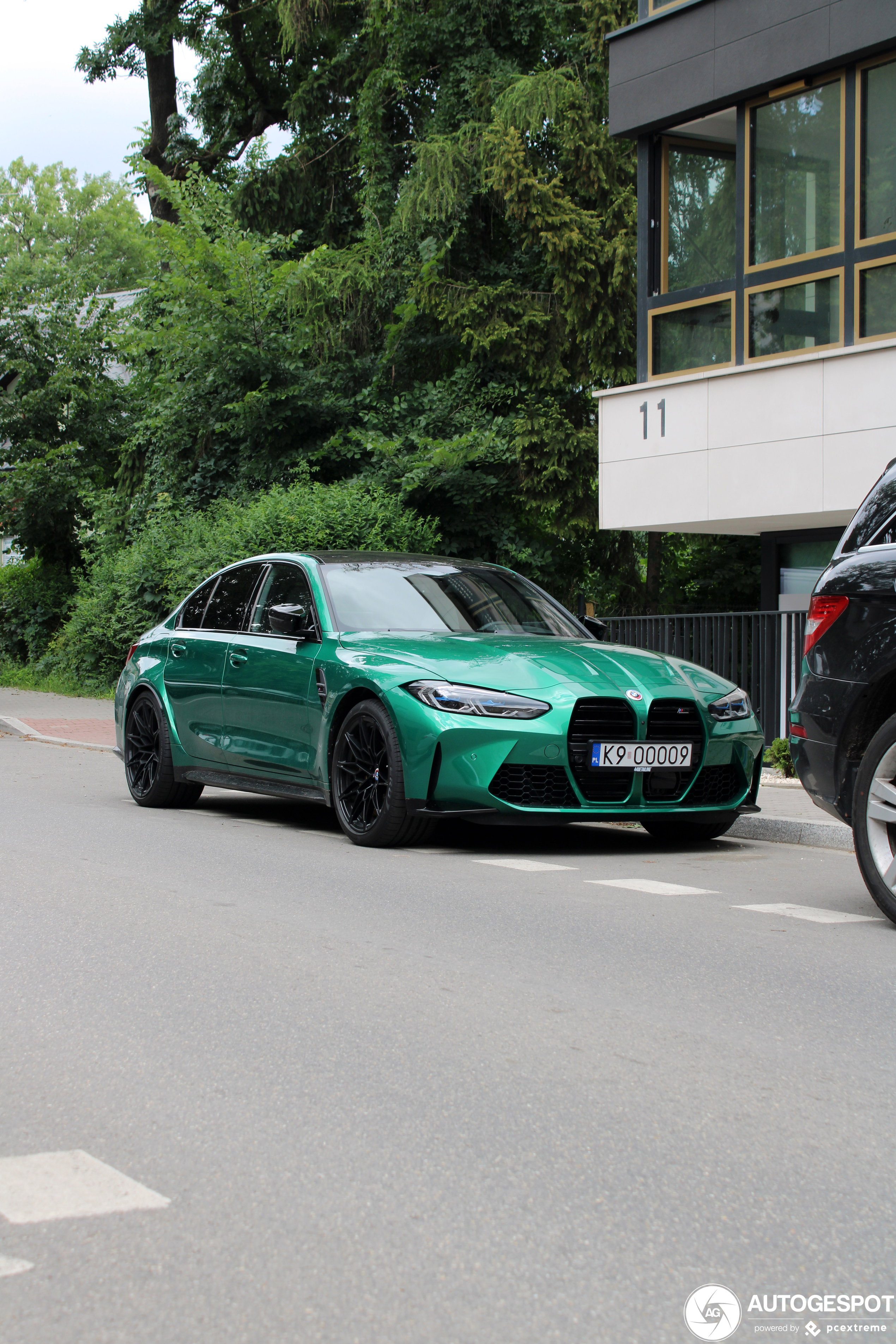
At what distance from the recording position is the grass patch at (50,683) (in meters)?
23.5

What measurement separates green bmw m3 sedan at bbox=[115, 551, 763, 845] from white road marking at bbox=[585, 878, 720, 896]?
1.92 feet

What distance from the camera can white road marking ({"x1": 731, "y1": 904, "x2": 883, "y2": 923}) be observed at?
6.03 meters

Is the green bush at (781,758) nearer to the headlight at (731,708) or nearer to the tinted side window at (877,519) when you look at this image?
the headlight at (731,708)

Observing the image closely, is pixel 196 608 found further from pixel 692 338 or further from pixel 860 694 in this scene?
pixel 692 338

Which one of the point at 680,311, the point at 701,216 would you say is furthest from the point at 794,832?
the point at 701,216

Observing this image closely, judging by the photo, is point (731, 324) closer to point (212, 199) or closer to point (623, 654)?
point (623, 654)

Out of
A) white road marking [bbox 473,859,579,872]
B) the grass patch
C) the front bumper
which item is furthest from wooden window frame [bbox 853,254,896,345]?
the grass patch

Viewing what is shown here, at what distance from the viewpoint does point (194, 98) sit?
29469mm

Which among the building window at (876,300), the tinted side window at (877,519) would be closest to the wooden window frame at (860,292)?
the building window at (876,300)

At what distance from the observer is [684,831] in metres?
8.70

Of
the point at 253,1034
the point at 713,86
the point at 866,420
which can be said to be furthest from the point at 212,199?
the point at 253,1034

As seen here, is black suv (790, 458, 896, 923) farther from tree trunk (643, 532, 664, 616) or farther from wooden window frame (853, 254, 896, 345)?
tree trunk (643, 532, 664, 616)

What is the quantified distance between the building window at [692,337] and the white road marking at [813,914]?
10.3 metres

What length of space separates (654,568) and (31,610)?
503 inches
